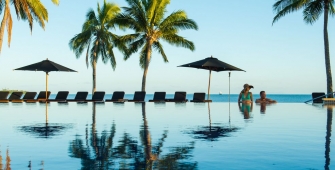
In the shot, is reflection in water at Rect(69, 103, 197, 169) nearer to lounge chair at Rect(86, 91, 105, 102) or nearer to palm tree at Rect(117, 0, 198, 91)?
lounge chair at Rect(86, 91, 105, 102)

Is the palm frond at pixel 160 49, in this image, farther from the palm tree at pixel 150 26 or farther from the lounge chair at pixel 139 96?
the lounge chair at pixel 139 96

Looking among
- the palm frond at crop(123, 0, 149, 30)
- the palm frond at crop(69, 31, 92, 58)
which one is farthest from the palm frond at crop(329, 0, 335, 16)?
the palm frond at crop(69, 31, 92, 58)

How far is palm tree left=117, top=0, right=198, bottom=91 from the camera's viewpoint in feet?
95.5

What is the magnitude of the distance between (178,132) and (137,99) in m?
17.4

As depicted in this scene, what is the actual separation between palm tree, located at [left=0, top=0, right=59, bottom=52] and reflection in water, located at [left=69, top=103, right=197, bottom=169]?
58.8 ft

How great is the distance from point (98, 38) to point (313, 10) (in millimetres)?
17140

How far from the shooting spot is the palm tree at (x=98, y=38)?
33.7 metres

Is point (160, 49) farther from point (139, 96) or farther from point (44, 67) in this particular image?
point (44, 67)

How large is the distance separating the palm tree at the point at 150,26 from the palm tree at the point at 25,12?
19.6 ft

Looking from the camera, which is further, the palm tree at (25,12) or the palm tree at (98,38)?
the palm tree at (98,38)

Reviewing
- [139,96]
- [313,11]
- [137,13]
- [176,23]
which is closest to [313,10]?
[313,11]

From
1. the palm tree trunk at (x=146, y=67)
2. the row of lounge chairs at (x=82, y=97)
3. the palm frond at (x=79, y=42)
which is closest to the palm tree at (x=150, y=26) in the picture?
the palm tree trunk at (x=146, y=67)

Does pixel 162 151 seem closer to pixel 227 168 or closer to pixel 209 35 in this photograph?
pixel 227 168

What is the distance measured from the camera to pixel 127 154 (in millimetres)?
5113
